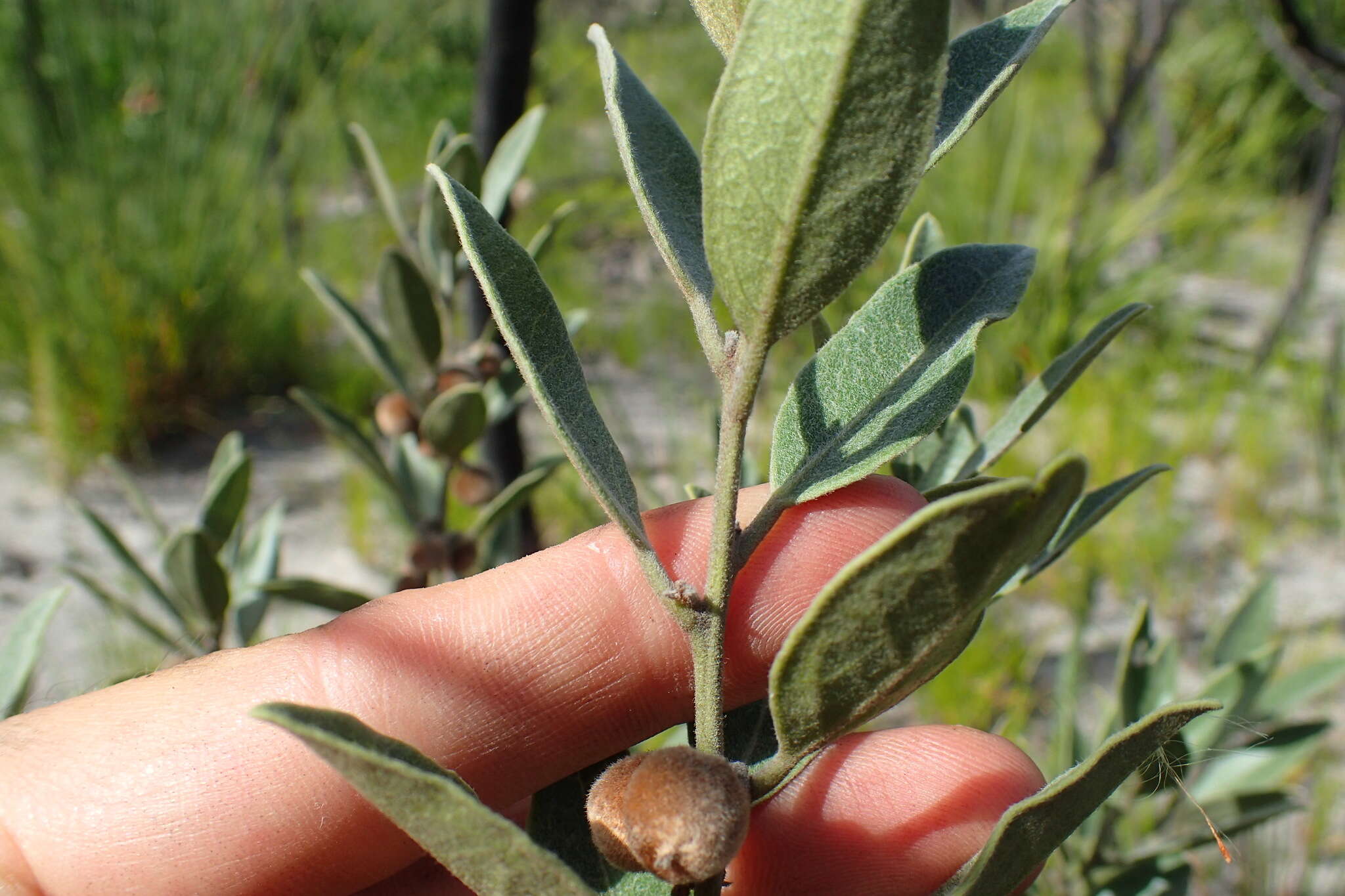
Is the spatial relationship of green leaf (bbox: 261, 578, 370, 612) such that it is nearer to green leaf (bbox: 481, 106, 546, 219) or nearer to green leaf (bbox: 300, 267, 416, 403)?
green leaf (bbox: 300, 267, 416, 403)

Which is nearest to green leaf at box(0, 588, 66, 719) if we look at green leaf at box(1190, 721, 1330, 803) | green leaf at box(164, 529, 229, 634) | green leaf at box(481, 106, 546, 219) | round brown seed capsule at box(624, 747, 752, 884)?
green leaf at box(164, 529, 229, 634)

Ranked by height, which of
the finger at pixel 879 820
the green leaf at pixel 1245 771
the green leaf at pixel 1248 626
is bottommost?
the green leaf at pixel 1245 771

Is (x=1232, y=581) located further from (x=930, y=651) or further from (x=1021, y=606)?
(x=930, y=651)

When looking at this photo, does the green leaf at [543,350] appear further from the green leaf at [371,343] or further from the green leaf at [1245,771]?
the green leaf at [1245,771]

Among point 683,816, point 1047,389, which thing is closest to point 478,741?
point 683,816

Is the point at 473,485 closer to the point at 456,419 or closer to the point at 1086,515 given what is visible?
the point at 456,419

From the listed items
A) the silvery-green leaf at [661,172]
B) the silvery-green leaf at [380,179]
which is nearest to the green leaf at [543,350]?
the silvery-green leaf at [661,172]

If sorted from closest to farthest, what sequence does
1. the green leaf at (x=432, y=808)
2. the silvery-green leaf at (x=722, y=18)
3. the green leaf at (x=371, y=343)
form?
the green leaf at (x=432, y=808) → the silvery-green leaf at (x=722, y=18) → the green leaf at (x=371, y=343)
